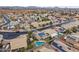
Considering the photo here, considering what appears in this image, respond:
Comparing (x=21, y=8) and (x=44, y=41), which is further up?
(x=21, y=8)

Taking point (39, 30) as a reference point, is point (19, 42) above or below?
below

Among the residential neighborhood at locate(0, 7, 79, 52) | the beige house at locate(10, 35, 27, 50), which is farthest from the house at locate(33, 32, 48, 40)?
the beige house at locate(10, 35, 27, 50)

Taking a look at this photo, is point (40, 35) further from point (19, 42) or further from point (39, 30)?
point (19, 42)

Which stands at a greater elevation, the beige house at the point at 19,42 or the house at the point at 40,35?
the house at the point at 40,35

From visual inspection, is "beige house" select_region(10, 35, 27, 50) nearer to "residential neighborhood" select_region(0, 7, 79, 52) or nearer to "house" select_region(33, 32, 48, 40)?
"residential neighborhood" select_region(0, 7, 79, 52)

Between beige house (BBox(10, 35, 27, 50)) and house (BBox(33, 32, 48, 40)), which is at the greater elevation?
house (BBox(33, 32, 48, 40))

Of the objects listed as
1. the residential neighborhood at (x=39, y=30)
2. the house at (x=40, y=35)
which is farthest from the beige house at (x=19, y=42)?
the house at (x=40, y=35)

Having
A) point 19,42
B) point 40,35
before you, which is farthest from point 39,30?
point 19,42

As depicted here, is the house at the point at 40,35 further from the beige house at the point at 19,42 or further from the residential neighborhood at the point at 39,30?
the beige house at the point at 19,42
